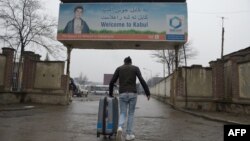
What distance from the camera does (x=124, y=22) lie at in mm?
23422

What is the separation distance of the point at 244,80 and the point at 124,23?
954 cm

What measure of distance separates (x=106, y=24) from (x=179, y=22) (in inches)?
206

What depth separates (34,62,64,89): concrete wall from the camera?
76.2 feet

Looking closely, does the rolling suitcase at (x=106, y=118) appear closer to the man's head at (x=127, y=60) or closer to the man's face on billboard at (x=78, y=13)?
the man's head at (x=127, y=60)

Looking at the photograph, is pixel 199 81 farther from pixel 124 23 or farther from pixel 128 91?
pixel 128 91

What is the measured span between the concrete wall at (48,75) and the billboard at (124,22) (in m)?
2.05

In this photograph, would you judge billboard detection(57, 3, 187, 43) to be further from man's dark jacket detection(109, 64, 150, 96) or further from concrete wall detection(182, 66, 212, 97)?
man's dark jacket detection(109, 64, 150, 96)

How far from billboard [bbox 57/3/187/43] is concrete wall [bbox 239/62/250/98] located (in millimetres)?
5806

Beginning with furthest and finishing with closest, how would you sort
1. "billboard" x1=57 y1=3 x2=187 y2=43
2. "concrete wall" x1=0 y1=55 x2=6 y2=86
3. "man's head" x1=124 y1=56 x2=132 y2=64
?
1. "billboard" x1=57 y1=3 x2=187 y2=43
2. "concrete wall" x1=0 y1=55 x2=6 y2=86
3. "man's head" x1=124 y1=56 x2=132 y2=64

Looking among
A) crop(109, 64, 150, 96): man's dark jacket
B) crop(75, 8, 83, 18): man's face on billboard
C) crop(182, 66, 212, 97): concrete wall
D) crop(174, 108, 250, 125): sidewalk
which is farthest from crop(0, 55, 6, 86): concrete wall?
crop(109, 64, 150, 96): man's dark jacket

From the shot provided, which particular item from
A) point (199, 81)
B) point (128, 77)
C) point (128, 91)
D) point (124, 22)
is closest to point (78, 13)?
point (124, 22)

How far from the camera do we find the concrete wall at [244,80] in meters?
17.1

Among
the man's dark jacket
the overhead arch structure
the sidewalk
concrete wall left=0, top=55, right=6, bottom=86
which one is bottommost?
the sidewalk

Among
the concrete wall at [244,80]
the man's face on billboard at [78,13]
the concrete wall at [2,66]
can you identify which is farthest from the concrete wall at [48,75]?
the concrete wall at [244,80]
